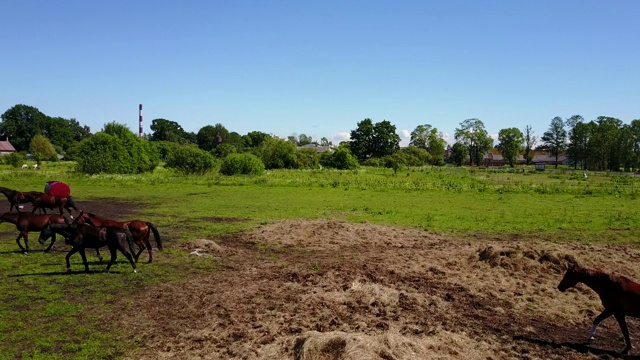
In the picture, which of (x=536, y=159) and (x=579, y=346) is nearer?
(x=579, y=346)

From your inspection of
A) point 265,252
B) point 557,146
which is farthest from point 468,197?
point 557,146

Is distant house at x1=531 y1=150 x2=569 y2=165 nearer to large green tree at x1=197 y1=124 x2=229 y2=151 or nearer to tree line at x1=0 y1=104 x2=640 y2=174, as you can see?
tree line at x1=0 y1=104 x2=640 y2=174

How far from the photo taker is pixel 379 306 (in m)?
8.84

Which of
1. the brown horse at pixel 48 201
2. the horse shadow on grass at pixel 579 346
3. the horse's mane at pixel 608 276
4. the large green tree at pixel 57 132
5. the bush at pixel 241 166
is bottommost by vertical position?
the horse shadow on grass at pixel 579 346

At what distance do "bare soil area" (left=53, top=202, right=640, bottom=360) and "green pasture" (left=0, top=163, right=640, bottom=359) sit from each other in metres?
0.83

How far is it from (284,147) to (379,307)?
64.7 metres

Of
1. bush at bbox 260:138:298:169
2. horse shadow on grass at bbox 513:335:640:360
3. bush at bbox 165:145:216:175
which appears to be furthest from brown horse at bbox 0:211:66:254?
bush at bbox 260:138:298:169

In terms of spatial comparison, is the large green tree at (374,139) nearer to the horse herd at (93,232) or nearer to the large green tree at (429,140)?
the large green tree at (429,140)

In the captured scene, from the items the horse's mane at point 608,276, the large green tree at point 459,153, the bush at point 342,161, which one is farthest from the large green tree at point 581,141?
the horse's mane at point 608,276

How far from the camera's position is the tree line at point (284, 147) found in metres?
54.4

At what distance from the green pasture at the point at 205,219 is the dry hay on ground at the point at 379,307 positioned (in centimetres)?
88

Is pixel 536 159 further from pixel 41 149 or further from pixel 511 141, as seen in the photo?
pixel 41 149

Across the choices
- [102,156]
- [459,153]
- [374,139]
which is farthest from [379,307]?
[459,153]

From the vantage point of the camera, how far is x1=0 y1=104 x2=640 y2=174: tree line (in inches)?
2142
